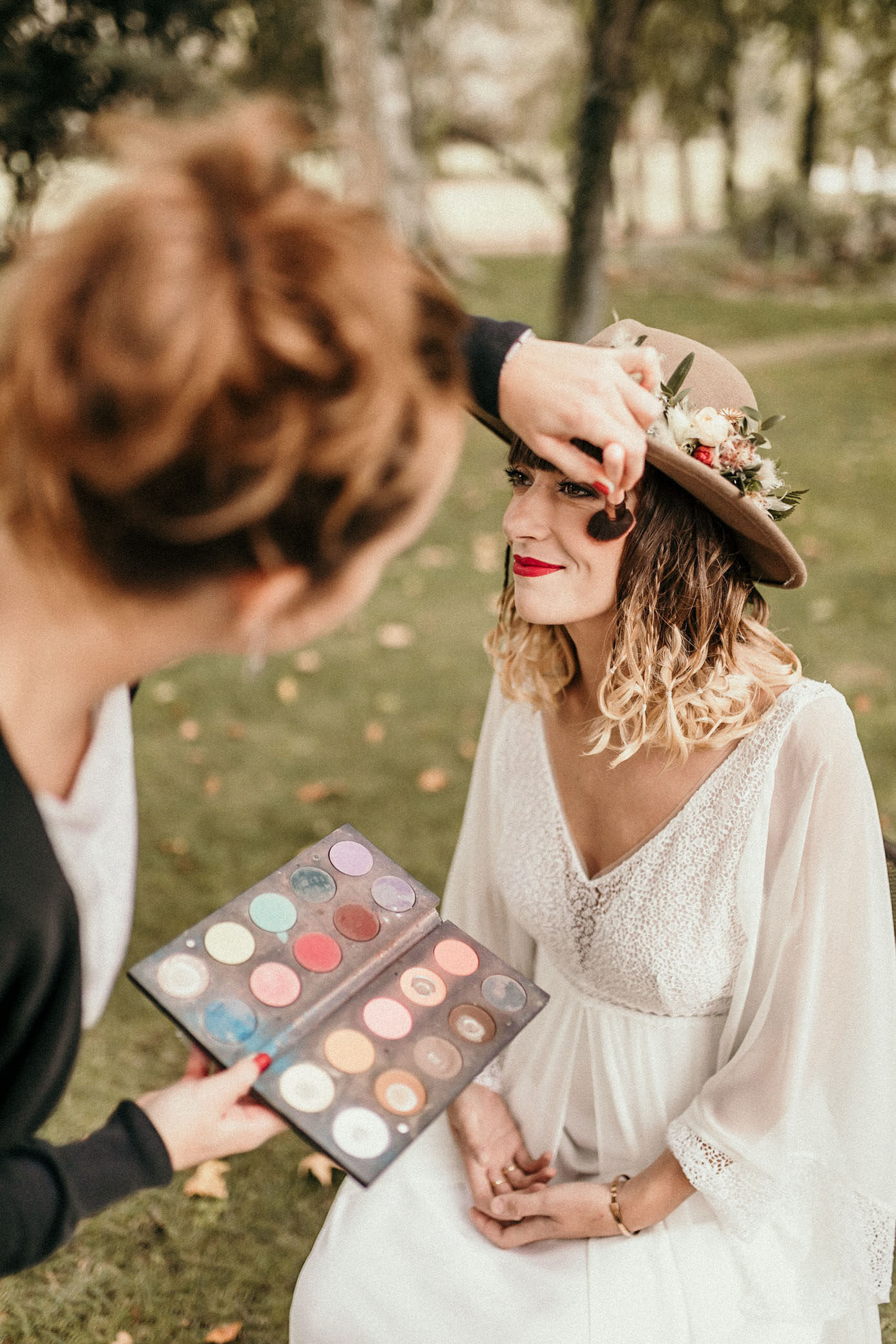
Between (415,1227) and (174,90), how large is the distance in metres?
7.92

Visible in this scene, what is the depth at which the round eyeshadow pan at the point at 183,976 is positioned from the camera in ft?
5.20

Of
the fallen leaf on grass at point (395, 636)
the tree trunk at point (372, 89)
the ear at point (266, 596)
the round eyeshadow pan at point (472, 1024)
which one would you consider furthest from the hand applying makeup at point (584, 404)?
the tree trunk at point (372, 89)

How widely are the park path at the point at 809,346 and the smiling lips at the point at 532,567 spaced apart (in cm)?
1081

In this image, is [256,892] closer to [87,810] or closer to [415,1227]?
[87,810]

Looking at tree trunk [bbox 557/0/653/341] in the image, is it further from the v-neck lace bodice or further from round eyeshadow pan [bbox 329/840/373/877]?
round eyeshadow pan [bbox 329/840/373/877]

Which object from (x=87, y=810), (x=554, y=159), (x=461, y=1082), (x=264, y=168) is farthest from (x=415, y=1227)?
(x=554, y=159)

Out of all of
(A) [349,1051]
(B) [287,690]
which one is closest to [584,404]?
(A) [349,1051]

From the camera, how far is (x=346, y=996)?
1.67 m

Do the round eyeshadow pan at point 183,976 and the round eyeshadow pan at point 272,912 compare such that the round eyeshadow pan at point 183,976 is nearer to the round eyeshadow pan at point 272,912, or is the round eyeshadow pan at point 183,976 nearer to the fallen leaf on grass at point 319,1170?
the round eyeshadow pan at point 272,912

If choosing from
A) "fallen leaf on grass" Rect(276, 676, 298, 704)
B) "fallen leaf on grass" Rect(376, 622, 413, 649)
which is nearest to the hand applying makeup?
"fallen leaf on grass" Rect(276, 676, 298, 704)

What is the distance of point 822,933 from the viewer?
1901 millimetres

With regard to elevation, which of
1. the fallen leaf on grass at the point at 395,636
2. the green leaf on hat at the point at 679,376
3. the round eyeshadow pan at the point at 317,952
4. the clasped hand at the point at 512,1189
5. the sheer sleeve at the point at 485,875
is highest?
the green leaf on hat at the point at 679,376

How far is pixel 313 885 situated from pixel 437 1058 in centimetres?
37

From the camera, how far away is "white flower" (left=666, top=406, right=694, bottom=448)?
1.84 meters
